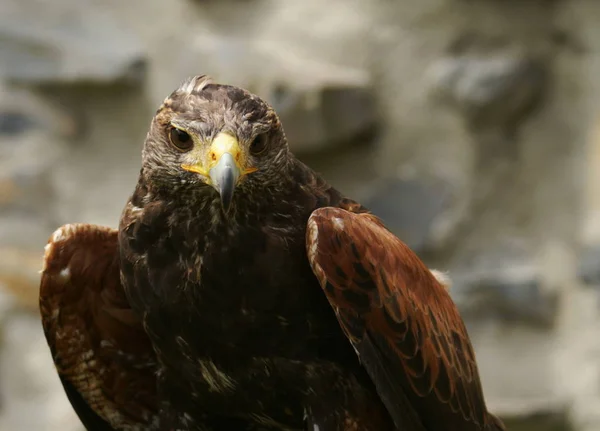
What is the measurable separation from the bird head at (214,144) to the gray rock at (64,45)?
0.88 metres

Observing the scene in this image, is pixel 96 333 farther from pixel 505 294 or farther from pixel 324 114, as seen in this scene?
pixel 505 294

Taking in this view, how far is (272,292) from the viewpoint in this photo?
1.76m

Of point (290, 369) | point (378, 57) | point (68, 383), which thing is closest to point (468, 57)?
point (378, 57)

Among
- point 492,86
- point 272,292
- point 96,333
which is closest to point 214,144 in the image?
point 272,292

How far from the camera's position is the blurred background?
2449mm

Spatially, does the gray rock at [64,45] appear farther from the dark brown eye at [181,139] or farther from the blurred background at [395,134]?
the dark brown eye at [181,139]

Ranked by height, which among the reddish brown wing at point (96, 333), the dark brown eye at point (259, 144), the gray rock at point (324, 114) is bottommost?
the reddish brown wing at point (96, 333)

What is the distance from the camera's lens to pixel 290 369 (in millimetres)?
1801

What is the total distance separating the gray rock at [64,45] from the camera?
2.62 meters

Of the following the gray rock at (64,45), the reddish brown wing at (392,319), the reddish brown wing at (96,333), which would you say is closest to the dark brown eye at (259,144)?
the reddish brown wing at (392,319)

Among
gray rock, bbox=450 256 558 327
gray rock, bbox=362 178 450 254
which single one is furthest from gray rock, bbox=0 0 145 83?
gray rock, bbox=450 256 558 327

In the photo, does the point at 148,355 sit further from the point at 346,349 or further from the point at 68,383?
the point at 346,349

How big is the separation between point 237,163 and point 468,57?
1.02 m

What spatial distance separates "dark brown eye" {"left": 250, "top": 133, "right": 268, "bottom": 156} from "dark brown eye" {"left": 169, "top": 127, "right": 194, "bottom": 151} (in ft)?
0.32
